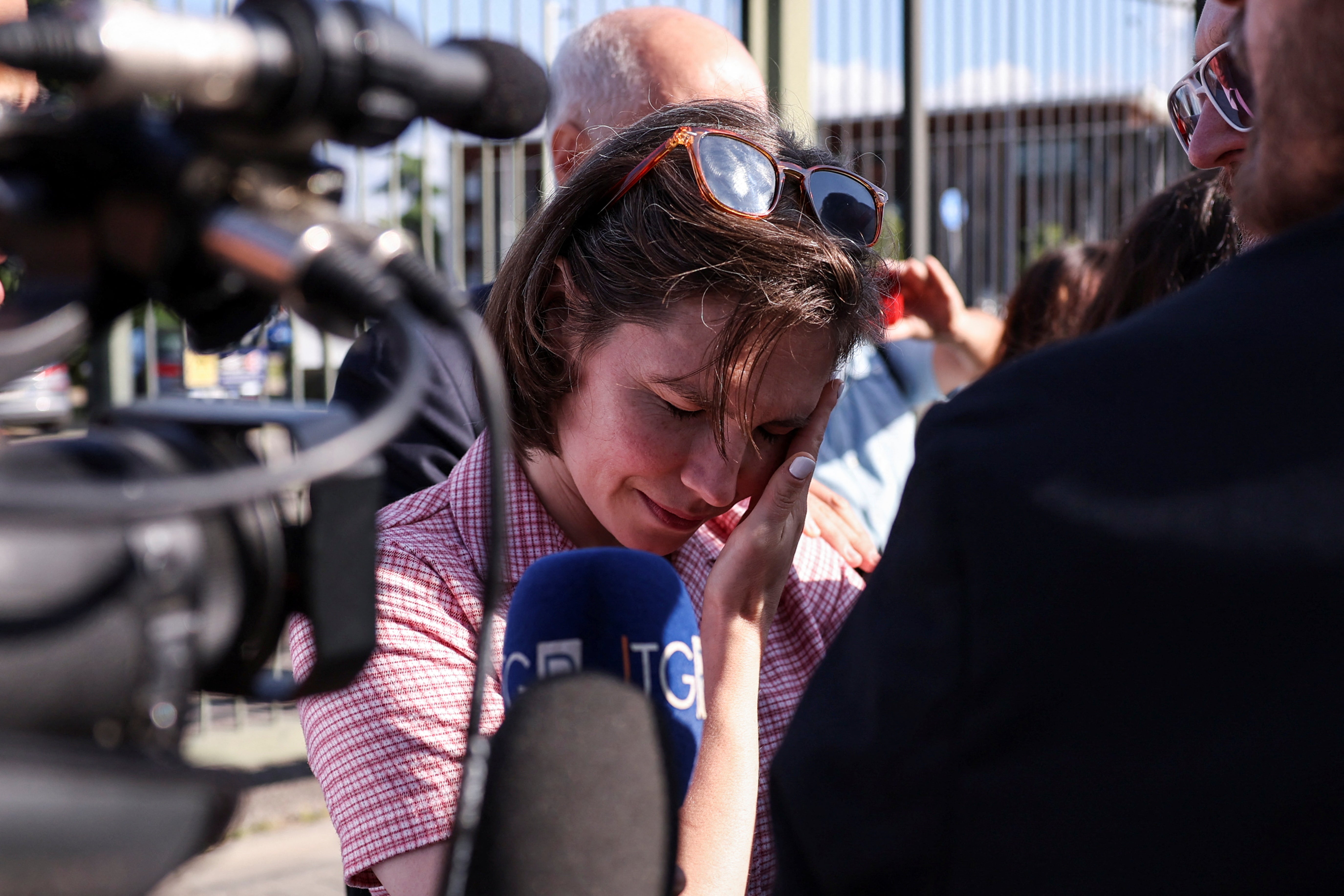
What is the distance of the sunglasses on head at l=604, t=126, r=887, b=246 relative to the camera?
1470mm

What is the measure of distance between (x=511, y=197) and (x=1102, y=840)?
141 inches

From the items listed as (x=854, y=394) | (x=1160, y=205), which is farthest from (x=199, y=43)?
(x=854, y=394)

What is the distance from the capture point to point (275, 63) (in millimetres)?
585

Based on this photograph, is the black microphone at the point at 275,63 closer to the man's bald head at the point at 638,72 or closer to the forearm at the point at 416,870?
the forearm at the point at 416,870

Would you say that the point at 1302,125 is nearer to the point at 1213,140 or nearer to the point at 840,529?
the point at 1213,140

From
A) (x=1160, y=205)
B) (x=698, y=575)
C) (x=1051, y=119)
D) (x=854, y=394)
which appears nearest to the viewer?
(x=698, y=575)

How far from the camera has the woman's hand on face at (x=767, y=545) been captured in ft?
4.76

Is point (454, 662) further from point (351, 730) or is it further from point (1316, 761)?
point (1316, 761)

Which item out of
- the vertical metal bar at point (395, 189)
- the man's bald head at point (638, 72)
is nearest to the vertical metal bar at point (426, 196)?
the vertical metal bar at point (395, 189)

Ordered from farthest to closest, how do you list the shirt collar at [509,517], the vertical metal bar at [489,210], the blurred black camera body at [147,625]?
1. the vertical metal bar at [489,210]
2. the shirt collar at [509,517]
3. the blurred black camera body at [147,625]

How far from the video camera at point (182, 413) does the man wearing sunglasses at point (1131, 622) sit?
0.26m

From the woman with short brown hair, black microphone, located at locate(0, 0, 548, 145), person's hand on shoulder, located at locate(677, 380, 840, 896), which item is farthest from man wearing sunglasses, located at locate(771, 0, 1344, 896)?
the woman with short brown hair

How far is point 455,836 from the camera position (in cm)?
67

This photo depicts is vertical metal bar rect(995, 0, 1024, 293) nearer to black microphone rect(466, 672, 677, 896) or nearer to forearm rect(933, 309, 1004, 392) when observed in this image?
forearm rect(933, 309, 1004, 392)
